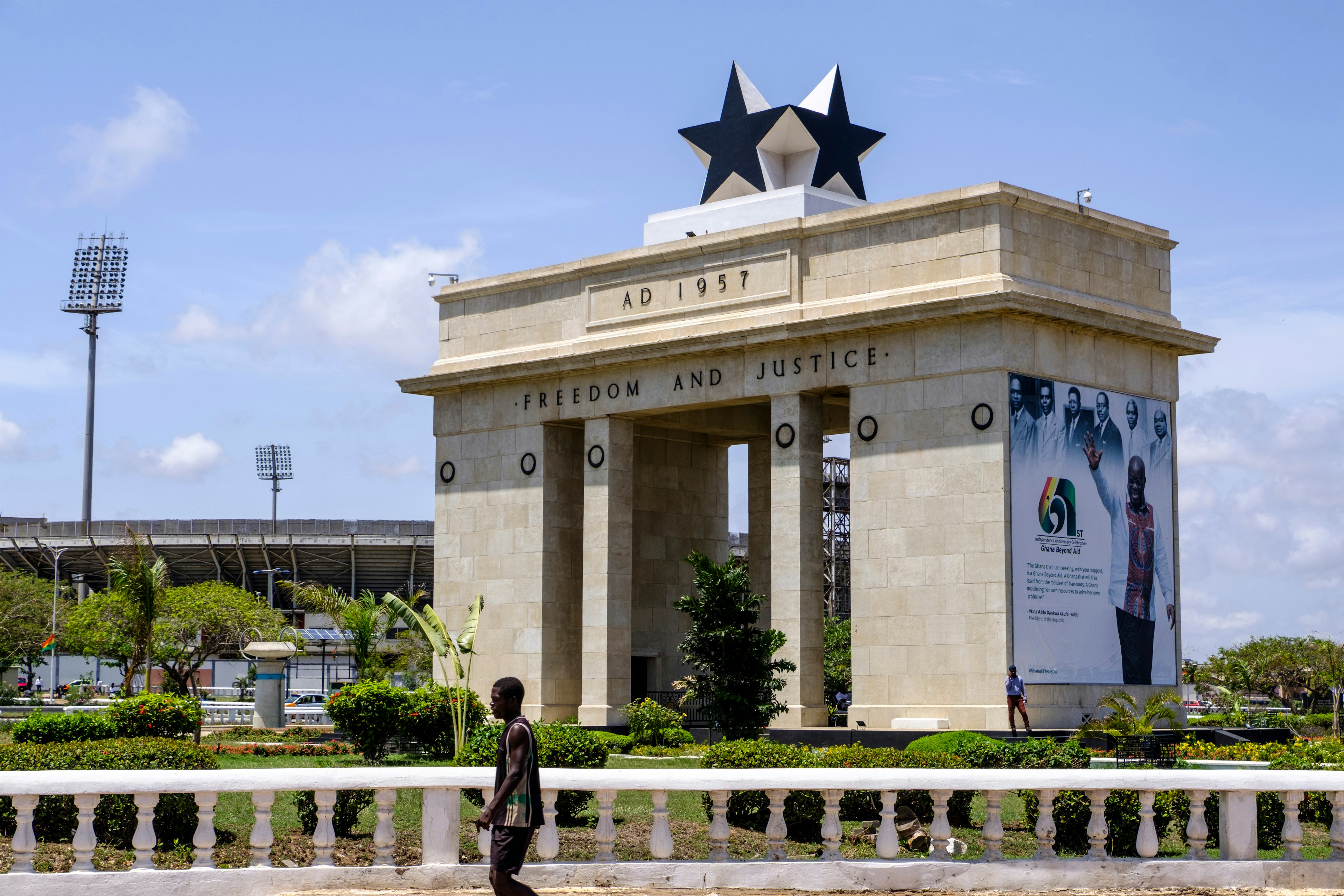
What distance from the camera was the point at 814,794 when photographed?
1902cm

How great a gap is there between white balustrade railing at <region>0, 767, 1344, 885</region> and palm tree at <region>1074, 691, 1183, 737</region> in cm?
1522

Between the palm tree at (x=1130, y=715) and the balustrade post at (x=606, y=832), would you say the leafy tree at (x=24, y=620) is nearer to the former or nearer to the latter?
the palm tree at (x=1130, y=715)

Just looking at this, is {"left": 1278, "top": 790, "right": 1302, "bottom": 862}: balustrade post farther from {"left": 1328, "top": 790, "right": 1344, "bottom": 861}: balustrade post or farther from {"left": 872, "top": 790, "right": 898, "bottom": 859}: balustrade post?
{"left": 872, "top": 790, "right": 898, "bottom": 859}: balustrade post

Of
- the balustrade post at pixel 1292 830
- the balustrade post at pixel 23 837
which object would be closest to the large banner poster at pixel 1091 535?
the balustrade post at pixel 1292 830

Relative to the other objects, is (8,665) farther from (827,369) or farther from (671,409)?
(827,369)

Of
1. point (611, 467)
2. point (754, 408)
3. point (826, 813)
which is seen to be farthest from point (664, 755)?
point (826, 813)

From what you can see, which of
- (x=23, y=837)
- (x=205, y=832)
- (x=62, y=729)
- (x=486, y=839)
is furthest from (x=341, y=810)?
(x=62, y=729)

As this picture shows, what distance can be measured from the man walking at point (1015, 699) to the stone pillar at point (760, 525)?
9915mm

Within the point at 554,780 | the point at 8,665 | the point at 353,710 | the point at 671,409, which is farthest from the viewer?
the point at 8,665

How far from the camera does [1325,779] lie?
14703 mm

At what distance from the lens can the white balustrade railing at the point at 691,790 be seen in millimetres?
Answer: 13461

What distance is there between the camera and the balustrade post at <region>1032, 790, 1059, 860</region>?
47.9 feet

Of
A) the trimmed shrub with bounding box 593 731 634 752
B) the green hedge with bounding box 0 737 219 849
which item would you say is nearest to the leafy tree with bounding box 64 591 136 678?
the trimmed shrub with bounding box 593 731 634 752

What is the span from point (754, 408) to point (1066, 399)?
38.3ft
